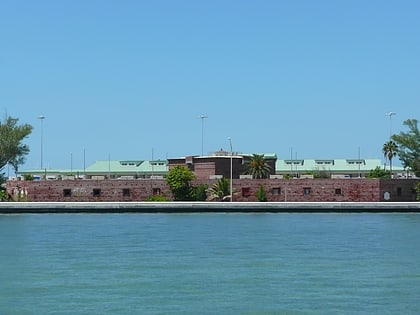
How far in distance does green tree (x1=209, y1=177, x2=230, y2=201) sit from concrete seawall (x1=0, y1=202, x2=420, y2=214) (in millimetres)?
4115

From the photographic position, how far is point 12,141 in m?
83.2

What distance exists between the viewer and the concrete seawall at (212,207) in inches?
2805

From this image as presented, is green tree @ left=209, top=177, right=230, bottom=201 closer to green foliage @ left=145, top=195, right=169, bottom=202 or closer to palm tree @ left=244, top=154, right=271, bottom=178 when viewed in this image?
palm tree @ left=244, top=154, right=271, bottom=178

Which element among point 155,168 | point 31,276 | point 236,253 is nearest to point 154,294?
point 31,276

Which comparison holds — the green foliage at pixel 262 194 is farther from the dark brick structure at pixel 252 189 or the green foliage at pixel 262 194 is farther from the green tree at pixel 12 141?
the green tree at pixel 12 141

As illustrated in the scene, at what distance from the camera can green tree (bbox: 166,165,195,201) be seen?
3012 inches

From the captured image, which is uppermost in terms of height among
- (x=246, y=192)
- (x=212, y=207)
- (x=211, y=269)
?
(x=246, y=192)

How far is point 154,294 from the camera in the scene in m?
25.8

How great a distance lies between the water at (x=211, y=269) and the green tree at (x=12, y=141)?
2995 cm

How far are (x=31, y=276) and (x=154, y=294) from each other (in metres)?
5.83

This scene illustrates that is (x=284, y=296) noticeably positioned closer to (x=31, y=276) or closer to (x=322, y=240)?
(x=31, y=276)

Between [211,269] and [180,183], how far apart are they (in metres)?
45.4

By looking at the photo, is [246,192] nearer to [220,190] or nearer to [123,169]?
[220,190]

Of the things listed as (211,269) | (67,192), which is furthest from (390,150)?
(211,269)
